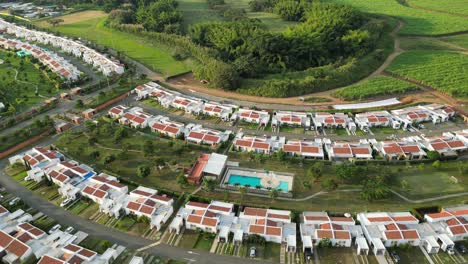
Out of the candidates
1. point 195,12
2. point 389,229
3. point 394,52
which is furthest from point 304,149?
point 195,12

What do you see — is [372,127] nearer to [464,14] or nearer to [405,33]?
[405,33]

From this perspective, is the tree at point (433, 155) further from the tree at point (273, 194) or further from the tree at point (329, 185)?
the tree at point (273, 194)

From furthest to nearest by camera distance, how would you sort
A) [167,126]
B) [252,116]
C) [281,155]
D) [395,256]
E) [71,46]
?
[71,46], [252,116], [167,126], [281,155], [395,256]

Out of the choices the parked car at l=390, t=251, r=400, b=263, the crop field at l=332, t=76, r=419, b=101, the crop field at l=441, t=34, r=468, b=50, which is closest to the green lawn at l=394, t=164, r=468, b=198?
the parked car at l=390, t=251, r=400, b=263

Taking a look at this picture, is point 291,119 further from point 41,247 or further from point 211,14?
point 211,14

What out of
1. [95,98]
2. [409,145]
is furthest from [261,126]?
[95,98]
